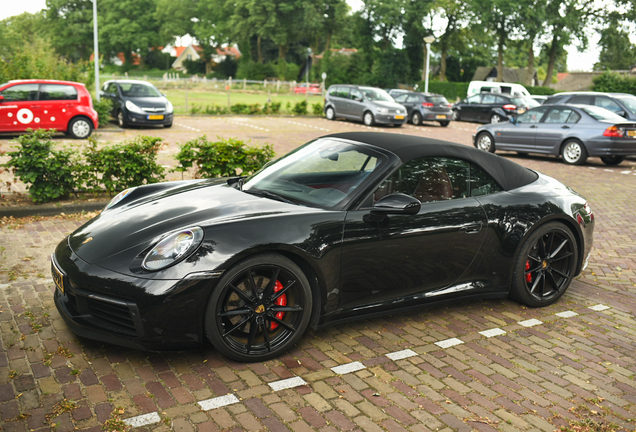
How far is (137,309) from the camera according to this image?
11.7 feet

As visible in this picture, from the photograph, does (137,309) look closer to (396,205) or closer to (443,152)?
(396,205)

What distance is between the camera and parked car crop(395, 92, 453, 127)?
2745cm

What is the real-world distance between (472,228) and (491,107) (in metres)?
26.4

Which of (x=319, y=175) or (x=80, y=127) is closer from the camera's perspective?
(x=319, y=175)

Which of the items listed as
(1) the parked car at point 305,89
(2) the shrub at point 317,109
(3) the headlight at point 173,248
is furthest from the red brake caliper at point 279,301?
(1) the parked car at point 305,89

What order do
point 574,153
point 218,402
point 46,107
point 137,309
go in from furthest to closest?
point 46,107 → point 574,153 → point 137,309 → point 218,402

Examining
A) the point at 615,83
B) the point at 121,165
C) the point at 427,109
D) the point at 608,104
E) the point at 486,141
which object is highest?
the point at 615,83

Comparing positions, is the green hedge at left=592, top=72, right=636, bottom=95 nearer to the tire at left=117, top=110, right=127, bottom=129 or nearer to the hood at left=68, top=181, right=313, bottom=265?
the tire at left=117, top=110, right=127, bottom=129

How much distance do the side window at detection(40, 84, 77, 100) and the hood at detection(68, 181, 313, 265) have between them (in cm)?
1331

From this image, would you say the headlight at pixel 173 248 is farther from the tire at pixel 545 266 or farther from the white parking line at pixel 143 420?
the tire at pixel 545 266

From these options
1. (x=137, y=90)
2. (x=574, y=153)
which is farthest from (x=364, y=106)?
(x=574, y=153)

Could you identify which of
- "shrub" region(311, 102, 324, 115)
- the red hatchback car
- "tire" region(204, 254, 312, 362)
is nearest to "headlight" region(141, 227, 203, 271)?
"tire" region(204, 254, 312, 362)

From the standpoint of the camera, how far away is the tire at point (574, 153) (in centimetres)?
1507

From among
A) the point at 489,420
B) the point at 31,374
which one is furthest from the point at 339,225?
the point at 31,374
